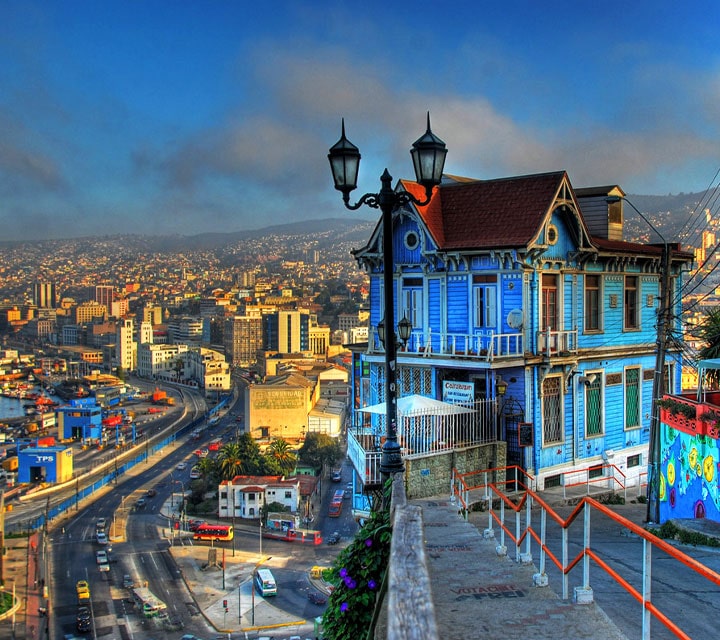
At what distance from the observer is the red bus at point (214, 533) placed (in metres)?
65.3

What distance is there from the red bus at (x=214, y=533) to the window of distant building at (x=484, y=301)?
53.0 metres

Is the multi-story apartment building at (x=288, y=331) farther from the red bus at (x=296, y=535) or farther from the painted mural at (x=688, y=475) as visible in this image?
the painted mural at (x=688, y=475)

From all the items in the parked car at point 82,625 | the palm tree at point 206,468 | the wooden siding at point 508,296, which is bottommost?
the parked car at point 82,625

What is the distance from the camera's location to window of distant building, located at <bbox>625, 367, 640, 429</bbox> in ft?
63.5

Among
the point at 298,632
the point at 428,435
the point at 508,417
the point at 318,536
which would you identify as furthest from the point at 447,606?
the point at 318,536

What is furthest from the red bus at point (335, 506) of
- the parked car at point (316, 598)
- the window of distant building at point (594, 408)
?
the window of distant building at point (594, 408)

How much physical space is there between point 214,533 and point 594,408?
52.3 meters

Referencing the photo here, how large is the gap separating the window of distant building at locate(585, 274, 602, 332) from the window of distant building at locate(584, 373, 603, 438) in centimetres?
113

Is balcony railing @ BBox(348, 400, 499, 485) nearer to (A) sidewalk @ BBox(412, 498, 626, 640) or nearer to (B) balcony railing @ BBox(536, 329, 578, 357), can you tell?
(B) balcony railing @ BBox(536, 329, 578, 357)

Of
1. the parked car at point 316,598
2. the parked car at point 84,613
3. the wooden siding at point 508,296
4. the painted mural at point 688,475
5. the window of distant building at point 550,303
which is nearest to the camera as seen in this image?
the painted mural at point 688,475

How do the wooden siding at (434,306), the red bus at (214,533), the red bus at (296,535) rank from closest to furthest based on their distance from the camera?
the wooden siding at (434,306) → the red bus at (214,533) → the red bus at (296,535)

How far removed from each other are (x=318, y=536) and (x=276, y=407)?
44359mm

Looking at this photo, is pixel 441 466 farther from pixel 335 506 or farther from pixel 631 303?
pixel 335 506

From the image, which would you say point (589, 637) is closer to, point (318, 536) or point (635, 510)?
point (635, 510)
